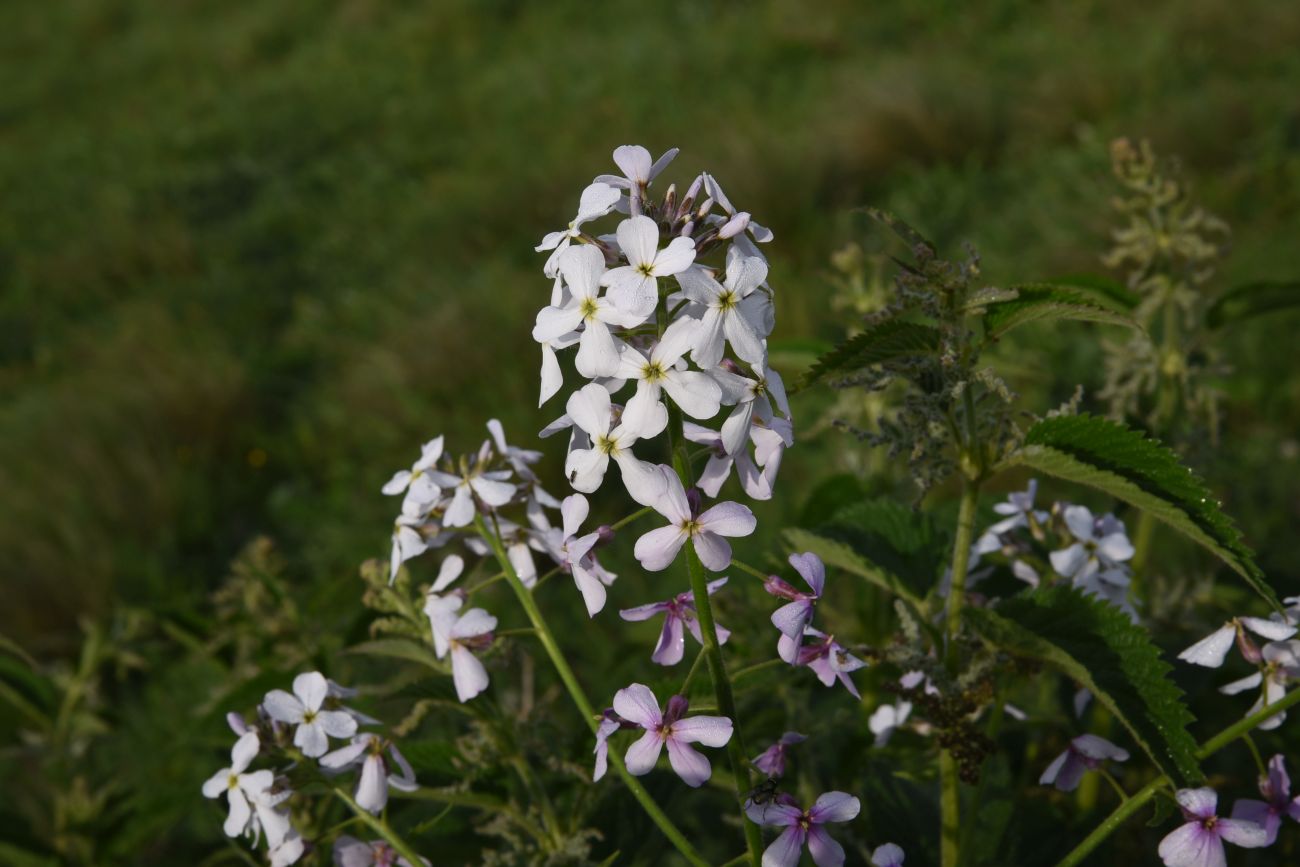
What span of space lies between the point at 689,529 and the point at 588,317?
223 mm

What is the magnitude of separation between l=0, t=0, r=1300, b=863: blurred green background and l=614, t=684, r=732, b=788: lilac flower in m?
0.78

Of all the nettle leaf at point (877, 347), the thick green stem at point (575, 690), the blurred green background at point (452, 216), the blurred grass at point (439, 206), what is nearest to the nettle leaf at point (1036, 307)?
the nettle leaf at point (877, 347)

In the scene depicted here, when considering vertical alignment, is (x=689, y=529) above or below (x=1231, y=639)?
above

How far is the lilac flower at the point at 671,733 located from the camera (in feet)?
3.58

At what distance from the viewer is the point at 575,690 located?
1256 mm

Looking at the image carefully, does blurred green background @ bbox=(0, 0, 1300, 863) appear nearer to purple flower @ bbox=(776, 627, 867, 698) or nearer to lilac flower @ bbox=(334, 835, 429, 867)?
lilac flower @ bbox=(334, 835, 429, 867)

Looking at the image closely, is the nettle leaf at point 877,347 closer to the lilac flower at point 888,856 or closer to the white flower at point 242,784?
the lilac flower at point 888,856

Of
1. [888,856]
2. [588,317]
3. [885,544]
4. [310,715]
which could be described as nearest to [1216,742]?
[888,856]

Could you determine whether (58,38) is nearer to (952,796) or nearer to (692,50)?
(692,50)

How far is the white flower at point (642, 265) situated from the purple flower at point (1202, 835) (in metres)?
0.73

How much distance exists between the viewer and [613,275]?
1083mm

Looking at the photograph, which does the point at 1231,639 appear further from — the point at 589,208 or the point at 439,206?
the point at 439,206

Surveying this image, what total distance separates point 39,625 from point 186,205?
417cm

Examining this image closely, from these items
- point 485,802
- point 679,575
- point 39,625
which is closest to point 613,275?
point 485,802
